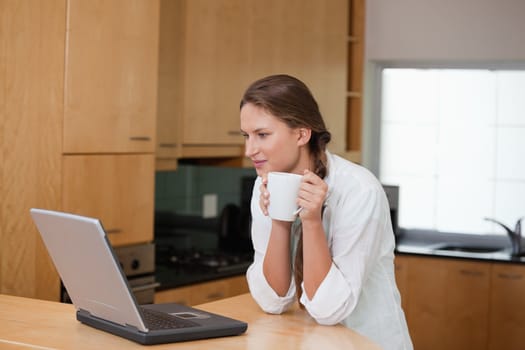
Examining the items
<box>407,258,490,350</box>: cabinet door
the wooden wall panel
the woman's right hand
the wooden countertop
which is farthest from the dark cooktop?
the woman's right hand

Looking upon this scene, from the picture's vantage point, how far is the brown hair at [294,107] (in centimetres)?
218

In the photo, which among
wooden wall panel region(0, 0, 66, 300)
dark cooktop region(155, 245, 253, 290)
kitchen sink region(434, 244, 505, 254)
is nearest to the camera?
wooden wall panel region(0, 0, 66, 300)

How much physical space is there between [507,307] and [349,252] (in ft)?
10.6

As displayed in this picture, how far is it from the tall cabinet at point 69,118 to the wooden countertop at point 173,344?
1.03m

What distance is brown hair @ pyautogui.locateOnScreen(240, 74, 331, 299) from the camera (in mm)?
2184

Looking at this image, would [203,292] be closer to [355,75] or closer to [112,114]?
[112,114]

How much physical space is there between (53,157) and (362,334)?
5.39 ft

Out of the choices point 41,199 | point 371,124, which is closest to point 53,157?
point 41,199

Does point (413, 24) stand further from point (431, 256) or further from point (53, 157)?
point (53, 157)

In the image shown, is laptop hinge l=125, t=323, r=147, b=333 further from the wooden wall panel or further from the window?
the window

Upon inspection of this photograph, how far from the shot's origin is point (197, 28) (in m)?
4.24

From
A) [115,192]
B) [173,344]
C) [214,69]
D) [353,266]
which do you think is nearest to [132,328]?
[173,344]

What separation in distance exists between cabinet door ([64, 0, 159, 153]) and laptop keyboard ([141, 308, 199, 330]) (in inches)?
58.5

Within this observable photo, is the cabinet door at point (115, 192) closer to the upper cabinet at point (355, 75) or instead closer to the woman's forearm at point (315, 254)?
the woman's forearm at point (315, 254)
